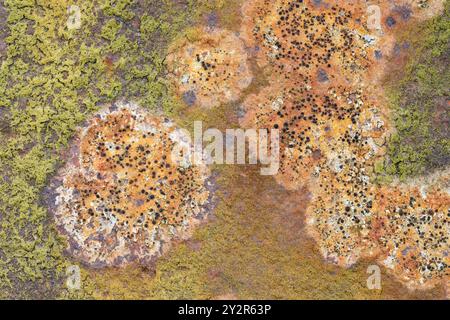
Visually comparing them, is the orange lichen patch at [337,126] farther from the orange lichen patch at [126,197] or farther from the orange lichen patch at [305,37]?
the orange lichen patch at [126,197]

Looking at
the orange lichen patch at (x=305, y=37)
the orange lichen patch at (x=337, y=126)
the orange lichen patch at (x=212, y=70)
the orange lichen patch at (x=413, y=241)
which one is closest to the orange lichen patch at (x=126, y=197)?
the orange lichen patch at (x=212, y=70)

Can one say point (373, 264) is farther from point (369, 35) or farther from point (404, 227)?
point (369, 35)

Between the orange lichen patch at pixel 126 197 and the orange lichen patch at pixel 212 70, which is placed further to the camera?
the orange lichen patch at pixel 212 70

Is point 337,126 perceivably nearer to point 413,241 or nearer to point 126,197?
point 413,241

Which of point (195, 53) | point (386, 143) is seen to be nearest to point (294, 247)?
point (386, 143)

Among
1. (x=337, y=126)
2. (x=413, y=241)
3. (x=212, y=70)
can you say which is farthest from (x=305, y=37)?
(x=413, y=241)

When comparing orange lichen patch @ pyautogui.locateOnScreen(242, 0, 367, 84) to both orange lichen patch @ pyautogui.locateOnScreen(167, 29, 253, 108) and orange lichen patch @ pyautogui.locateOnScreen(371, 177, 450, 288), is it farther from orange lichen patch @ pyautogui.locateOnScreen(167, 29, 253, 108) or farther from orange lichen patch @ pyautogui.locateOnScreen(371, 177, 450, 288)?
orange lichen patch @ pyautogui.locateOnScreen(371, 177, 450, 288)
